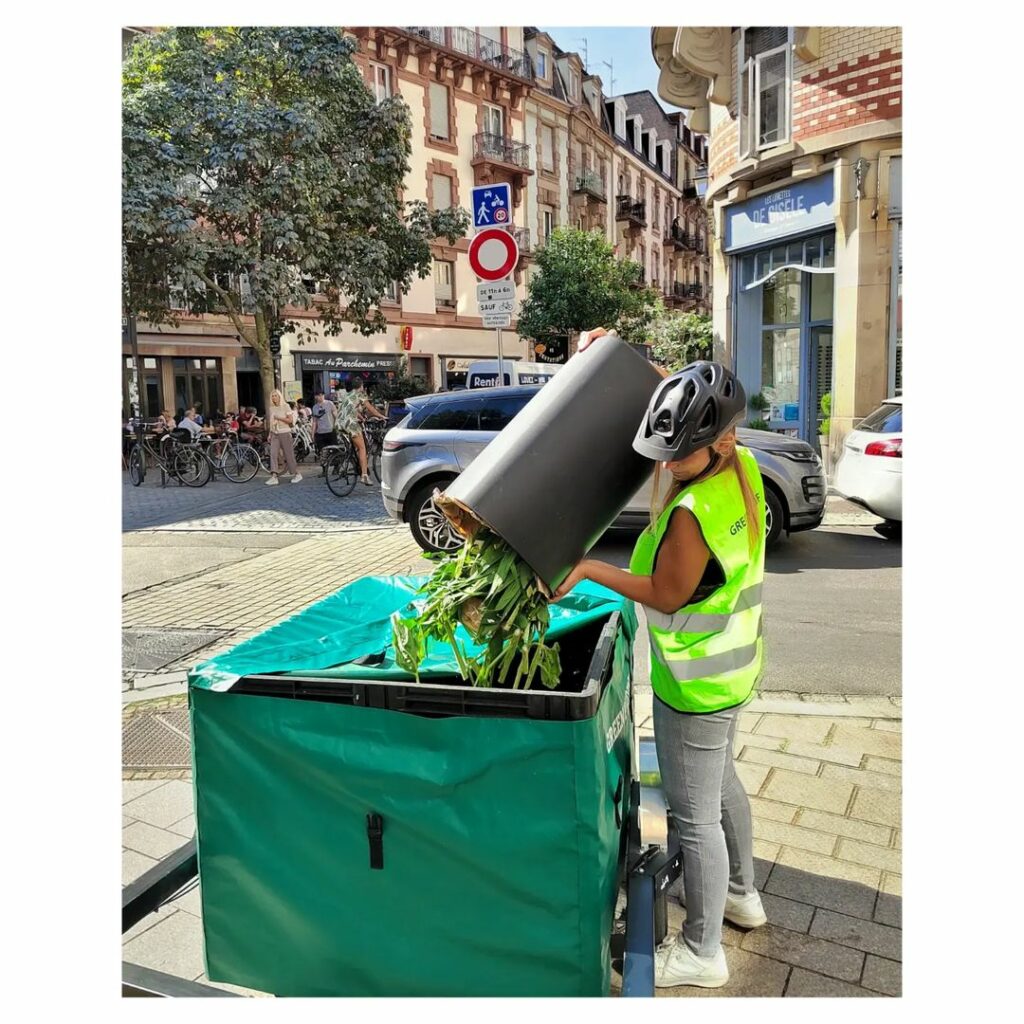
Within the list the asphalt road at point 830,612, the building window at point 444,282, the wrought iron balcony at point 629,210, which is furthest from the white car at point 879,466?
the wrought iron balcony at point 629,210

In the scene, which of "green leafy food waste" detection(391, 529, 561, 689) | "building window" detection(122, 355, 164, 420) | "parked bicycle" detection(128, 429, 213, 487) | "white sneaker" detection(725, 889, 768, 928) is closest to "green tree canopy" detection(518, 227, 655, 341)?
"building window" detection(122, 355, 164, 420)

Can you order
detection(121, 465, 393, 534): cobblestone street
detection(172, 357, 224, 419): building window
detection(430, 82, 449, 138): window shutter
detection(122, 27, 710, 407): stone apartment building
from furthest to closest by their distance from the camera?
1. detection(430, 82, 449, 138): window shutter
2. detection(122, 27, 710, 407): stone apartment building
3. detection(172, 357, 224, 419): building window
4. detection(121, 465, 393, 534): cobblestone street

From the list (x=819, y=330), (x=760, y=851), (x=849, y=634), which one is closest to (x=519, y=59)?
(x=819, y=330)

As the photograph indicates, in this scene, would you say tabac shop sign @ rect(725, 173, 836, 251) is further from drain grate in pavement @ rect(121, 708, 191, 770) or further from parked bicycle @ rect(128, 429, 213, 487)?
drain grate in pavement @ rect(121, 708, 191, 770)

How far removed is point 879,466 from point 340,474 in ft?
26.1

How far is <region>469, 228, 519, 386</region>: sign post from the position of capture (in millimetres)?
8328

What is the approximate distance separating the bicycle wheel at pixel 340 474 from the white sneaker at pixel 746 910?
11.6 meters

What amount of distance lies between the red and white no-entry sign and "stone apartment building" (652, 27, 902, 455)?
→ 20.5ft

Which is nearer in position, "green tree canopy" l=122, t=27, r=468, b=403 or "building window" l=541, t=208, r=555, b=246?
"green tree canopy" l=122, t=27, r=468, b=403

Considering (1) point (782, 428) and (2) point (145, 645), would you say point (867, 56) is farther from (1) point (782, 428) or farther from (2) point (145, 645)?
(2) point (145, 645)

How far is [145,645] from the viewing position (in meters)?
5.89

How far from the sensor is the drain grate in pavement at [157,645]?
552 centimetres

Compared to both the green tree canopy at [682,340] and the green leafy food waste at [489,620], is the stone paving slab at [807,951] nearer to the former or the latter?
the green leafy food waste at [489,620]

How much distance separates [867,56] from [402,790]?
13.9m
